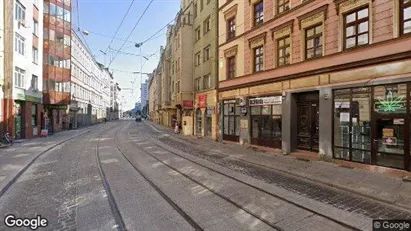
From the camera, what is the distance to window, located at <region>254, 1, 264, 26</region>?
1819 cm

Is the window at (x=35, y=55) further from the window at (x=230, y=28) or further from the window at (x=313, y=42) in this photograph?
the window at (x=313, y=42)

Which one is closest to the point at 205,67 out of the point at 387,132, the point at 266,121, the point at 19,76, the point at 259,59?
the point at 259,59

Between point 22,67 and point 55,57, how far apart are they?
9.01m

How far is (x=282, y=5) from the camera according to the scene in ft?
53.9

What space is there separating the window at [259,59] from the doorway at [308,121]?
4030mm

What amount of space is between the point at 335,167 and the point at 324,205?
5.32m

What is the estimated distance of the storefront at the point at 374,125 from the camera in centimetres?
997

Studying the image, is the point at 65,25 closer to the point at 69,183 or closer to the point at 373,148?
the point at 69,183

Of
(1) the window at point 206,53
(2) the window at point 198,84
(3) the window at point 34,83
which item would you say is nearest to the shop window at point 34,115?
(3) the window at point 34,83

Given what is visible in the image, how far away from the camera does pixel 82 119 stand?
52625 millimetres

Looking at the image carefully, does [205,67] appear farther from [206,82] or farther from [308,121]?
[308,121]

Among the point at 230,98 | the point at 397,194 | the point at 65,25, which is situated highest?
the point at 65,25

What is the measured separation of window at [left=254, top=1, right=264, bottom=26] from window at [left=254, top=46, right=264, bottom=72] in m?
1.67

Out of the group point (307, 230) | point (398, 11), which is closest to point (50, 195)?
point (307, 230)
